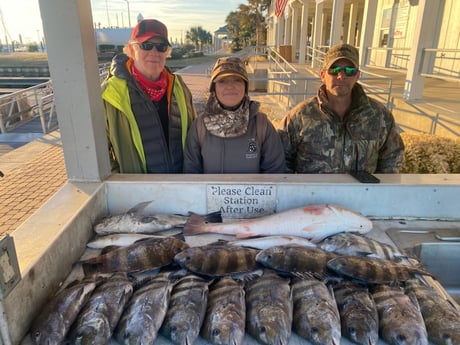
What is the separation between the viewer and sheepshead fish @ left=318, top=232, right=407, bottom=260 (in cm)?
196

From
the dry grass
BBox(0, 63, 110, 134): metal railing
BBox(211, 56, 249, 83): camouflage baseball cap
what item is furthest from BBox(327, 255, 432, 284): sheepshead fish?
BBox(0, 63, 110, 134): metal railing

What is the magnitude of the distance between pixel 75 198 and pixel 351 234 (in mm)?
1693

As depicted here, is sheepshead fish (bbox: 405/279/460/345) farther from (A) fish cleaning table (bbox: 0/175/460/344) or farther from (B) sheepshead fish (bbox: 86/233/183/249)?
(B) sheepshead fish (bbox: 86/233/183/249)

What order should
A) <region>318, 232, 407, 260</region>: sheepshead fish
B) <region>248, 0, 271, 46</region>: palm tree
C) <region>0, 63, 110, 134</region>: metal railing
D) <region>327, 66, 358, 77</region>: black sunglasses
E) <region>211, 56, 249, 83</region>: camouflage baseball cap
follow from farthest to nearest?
1. <region>248, 0, 271, 46</region>: palm tree
2. <region>0, 63, 110, 134</region>: metal railing
3. <region>327, 66, 358, 77</region>: black sunglasses
4. <region>211, 56, 249, 83</region>: camouflage baseball cap
5. <region>318, 232, 407, 260</region>: sheepshead fish

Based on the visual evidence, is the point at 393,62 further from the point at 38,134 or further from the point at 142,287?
the point at 142,287

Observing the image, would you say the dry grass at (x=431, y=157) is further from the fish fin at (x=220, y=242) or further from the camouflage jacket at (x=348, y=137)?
the fish fin at (x=220, y=242)

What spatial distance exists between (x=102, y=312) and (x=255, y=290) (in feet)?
2.23

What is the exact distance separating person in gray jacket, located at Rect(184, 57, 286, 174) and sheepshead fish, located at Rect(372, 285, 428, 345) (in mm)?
1510

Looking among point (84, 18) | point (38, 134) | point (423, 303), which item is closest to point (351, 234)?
point (423, 303)

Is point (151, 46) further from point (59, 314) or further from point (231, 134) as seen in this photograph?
point (59, 314)

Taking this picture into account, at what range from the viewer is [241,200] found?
2.39 meters

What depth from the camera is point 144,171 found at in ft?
9.78

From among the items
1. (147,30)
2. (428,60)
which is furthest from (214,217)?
(428,60)

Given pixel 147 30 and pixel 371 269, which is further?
pixel 147 30
